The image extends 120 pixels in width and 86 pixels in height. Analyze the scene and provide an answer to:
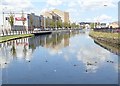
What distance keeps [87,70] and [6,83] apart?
23.8ft

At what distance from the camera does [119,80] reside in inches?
789

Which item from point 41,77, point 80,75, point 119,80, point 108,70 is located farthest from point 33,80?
point 108,70

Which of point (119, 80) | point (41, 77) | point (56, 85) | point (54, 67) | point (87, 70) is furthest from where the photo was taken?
point (54, 67)

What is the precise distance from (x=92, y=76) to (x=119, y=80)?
2.18 m

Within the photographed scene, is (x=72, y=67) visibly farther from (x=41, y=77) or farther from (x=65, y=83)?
(x=65, y=83)

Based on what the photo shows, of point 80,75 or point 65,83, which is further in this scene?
point 80,75

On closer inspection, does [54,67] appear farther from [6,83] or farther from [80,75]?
[6,83]

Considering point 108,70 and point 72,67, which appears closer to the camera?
point 108,70

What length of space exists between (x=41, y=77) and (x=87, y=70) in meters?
4.39

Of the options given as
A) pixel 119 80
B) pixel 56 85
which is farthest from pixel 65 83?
pixel 119 80

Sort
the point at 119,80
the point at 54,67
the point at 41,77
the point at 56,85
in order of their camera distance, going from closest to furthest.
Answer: the point at 56,85, the point at 119,80, the point at 41,77, the point at 54,67

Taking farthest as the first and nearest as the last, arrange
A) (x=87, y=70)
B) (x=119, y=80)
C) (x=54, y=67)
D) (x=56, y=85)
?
(x=54, y=67), (x=87, y=70), (x=119, y=80), (x=56, y=85)

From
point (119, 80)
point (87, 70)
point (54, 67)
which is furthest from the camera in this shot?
point (54, 67)

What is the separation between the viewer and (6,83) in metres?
19.2
